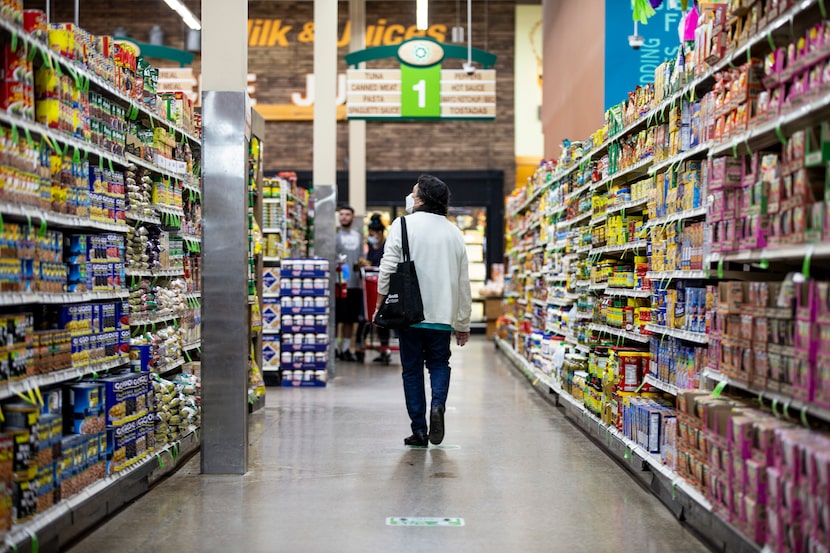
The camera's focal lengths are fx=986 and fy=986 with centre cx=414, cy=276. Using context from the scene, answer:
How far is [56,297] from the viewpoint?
4215mm

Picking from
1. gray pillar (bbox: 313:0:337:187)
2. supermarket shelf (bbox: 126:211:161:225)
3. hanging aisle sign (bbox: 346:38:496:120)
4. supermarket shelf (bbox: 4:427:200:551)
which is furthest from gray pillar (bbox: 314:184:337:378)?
supermarket shelf (bbox: 4:427:200:551)

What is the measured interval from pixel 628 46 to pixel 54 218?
677 cm

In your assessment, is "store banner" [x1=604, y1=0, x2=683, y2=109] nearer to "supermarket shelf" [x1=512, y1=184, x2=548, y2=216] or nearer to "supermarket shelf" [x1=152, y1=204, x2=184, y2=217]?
"supermarket shelf" [x1=512, y1=184, x2=548, y2=216]

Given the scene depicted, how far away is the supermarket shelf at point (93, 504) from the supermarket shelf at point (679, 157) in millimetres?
3211

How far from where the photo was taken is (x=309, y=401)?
31.0 ft

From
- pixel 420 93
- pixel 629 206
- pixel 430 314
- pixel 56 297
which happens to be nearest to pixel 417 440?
pixel 430 314

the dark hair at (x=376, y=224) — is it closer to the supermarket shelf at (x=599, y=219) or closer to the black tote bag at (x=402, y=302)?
the supermarket shelf at (x=599, y=219)

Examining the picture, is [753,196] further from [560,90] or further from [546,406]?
[560,90]

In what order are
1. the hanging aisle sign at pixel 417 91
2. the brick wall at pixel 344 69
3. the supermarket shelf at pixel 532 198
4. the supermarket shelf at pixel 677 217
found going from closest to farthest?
1. the supermarket shelf at pixel 677 217
2. the supermarket shelf at pixel 532 198
3. the hanging aisle sign at pixel 417 91
4. the brick wall at pixel 344 69

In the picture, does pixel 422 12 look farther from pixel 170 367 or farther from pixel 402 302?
pixel 170 367

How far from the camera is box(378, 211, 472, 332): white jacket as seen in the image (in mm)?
6727

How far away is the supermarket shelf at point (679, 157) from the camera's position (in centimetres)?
479

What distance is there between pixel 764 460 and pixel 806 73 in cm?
136

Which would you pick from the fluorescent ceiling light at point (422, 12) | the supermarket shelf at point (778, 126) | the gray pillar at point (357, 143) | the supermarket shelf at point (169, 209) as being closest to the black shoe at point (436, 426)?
the supermarket shelf at point (169, 209)
